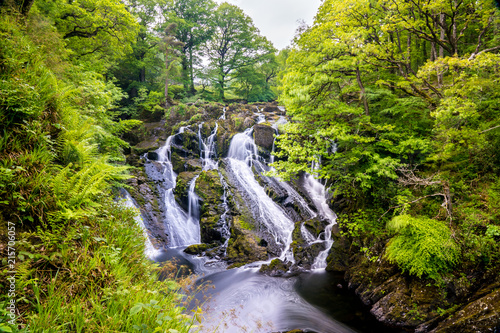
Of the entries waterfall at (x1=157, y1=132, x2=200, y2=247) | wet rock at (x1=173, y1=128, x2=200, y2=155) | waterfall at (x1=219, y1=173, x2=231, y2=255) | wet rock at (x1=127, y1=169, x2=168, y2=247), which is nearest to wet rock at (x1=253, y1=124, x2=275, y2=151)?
wet rock at (x1=173, y1=128, x2=200, y2=155)

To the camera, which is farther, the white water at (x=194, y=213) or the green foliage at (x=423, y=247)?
the white water at (x=194, y=213)

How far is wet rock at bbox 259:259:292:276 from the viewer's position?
26.5 ft

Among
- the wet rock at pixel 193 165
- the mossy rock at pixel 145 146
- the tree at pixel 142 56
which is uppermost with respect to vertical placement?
the tree at pixel 142 56

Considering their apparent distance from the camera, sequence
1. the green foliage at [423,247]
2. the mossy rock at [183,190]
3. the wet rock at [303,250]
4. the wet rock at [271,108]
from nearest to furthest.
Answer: the green foliage at [423,247] < the wet rock at [303,250] < the mossy rock at [183,190] < the wet rock at [271,108]

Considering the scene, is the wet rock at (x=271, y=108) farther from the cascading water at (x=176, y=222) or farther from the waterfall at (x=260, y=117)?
the cascading water at (x=176, y=222)

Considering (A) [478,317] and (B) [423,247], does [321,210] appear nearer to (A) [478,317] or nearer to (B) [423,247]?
(B) [423,247]

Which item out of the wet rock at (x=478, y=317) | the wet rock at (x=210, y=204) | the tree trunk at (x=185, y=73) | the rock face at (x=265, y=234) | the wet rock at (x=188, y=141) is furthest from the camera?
the tree trunk at (x=185, y=73)

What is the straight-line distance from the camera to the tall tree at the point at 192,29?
80.9 feet

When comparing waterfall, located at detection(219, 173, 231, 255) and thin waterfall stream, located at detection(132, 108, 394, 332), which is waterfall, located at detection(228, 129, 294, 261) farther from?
waterfall, located at detection(219, 173, 231, 255)

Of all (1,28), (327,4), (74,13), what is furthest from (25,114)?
(327,4)

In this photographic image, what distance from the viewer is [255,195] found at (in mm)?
12406

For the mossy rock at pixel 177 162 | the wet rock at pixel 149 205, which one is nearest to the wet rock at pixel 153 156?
the mossy rock at pixel 177 162

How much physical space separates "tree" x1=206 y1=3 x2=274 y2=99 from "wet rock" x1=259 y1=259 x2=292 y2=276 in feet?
70.3

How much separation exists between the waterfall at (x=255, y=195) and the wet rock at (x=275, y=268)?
2.10ft
